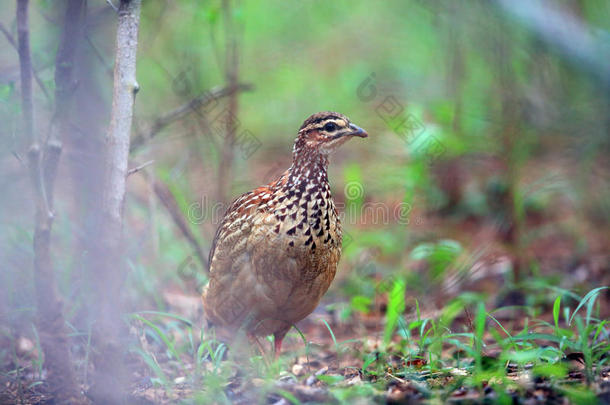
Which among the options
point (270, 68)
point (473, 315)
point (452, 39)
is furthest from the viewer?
point (270, 68)

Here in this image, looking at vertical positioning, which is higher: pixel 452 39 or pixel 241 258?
pixel 452 39

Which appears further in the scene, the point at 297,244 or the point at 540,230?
the point at 540,230

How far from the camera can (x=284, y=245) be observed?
12.9ft

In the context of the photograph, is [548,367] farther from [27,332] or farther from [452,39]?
[452,39]

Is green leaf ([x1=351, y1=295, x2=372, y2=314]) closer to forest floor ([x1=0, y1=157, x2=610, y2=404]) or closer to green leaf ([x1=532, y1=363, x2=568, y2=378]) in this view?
forest floor ([x1=0, y1=157, x2=610, y2=404])

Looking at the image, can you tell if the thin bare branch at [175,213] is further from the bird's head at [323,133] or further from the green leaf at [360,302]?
the bird's head at [323,133]

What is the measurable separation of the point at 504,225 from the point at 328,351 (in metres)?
2.73

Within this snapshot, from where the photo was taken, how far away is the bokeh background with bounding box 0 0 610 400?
16.8ft

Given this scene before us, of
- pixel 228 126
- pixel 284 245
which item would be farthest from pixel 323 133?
pixel 228 126

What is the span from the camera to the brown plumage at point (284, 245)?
3965 mm

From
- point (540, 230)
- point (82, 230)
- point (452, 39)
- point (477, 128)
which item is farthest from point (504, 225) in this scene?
point (82, 230)

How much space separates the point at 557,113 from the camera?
707 centimetres

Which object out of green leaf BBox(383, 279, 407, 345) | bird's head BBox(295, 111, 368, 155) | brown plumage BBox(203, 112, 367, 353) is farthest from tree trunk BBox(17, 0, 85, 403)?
green leaf BBox(383, 279, 407, 345)

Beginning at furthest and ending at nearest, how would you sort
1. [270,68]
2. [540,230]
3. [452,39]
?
[270,68] < [452,39] < [540,230]
